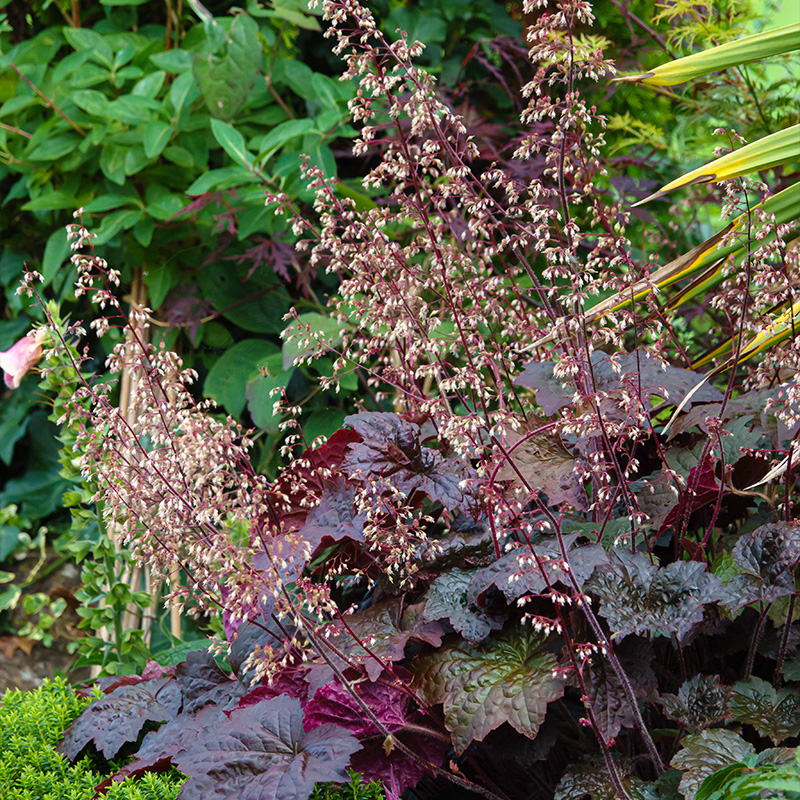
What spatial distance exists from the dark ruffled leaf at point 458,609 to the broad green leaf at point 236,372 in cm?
128

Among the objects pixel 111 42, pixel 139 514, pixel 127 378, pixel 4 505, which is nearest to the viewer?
pixel 139 514

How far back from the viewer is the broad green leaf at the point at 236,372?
2383 mm

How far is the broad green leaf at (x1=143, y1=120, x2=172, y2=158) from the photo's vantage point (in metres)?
2.33

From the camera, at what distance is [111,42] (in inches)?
108

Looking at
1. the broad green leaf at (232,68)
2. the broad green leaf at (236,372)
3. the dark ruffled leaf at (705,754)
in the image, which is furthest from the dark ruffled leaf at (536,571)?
the broad green leaf at (232,68)

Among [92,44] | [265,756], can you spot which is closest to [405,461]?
[265,756]

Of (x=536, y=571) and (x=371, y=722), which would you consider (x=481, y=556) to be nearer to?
(x=536, y=571)

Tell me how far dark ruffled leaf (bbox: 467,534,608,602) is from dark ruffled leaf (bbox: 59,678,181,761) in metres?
0.59

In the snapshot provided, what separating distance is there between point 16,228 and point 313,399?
156cm

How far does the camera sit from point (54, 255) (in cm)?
257

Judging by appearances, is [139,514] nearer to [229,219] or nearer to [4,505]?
[229,219]

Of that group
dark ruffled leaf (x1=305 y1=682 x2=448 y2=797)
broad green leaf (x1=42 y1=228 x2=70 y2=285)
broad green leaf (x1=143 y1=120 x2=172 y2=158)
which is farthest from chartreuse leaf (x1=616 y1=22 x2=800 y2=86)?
broad green leaf (x1=42 y1=228 x2=70 y2=285)

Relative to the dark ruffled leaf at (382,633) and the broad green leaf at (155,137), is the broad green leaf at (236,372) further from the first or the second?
the dark ruffled leaf at (382,633)

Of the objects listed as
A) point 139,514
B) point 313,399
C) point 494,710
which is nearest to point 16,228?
point 313,399
